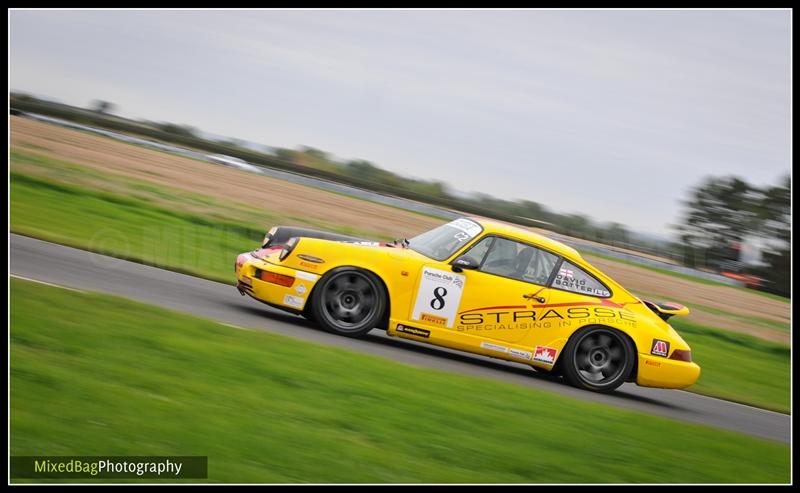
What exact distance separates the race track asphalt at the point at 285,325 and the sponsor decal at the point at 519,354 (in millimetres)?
258

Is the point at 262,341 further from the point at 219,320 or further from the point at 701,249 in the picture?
the point at 701,249

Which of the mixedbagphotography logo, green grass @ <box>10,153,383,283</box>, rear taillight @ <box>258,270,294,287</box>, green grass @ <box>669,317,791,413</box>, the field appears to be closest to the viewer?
the mixedbagphotography logo

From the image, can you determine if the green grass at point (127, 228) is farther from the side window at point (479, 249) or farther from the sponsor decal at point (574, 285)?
the sponsor decal at point (574, 285)

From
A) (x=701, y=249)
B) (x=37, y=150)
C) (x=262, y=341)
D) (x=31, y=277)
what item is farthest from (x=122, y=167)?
(x=701, y=249)

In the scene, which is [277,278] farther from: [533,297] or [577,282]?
[577,282]

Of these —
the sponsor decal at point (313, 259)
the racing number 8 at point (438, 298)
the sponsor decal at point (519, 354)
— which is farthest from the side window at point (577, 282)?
the sponsor decal at point (313, 259)

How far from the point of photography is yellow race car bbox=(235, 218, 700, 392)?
333 inches

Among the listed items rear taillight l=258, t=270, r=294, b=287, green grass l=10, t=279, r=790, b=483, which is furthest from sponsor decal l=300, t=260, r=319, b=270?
green grass l=10, t=279, r=790, b=483

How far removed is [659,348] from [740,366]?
553cm

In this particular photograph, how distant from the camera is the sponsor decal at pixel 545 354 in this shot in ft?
Answer: 29.1

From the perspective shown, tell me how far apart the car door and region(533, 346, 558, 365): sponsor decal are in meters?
A: 0.26

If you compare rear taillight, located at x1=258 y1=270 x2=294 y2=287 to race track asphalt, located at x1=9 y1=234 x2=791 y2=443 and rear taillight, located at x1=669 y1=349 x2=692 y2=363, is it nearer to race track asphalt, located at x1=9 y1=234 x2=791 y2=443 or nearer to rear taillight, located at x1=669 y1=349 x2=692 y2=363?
race track asphalt, located at x1=9 y1=234 x2=791 y2=443

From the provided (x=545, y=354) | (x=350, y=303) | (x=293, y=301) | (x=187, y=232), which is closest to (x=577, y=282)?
(x=545, y=354)

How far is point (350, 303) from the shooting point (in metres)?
8.54
